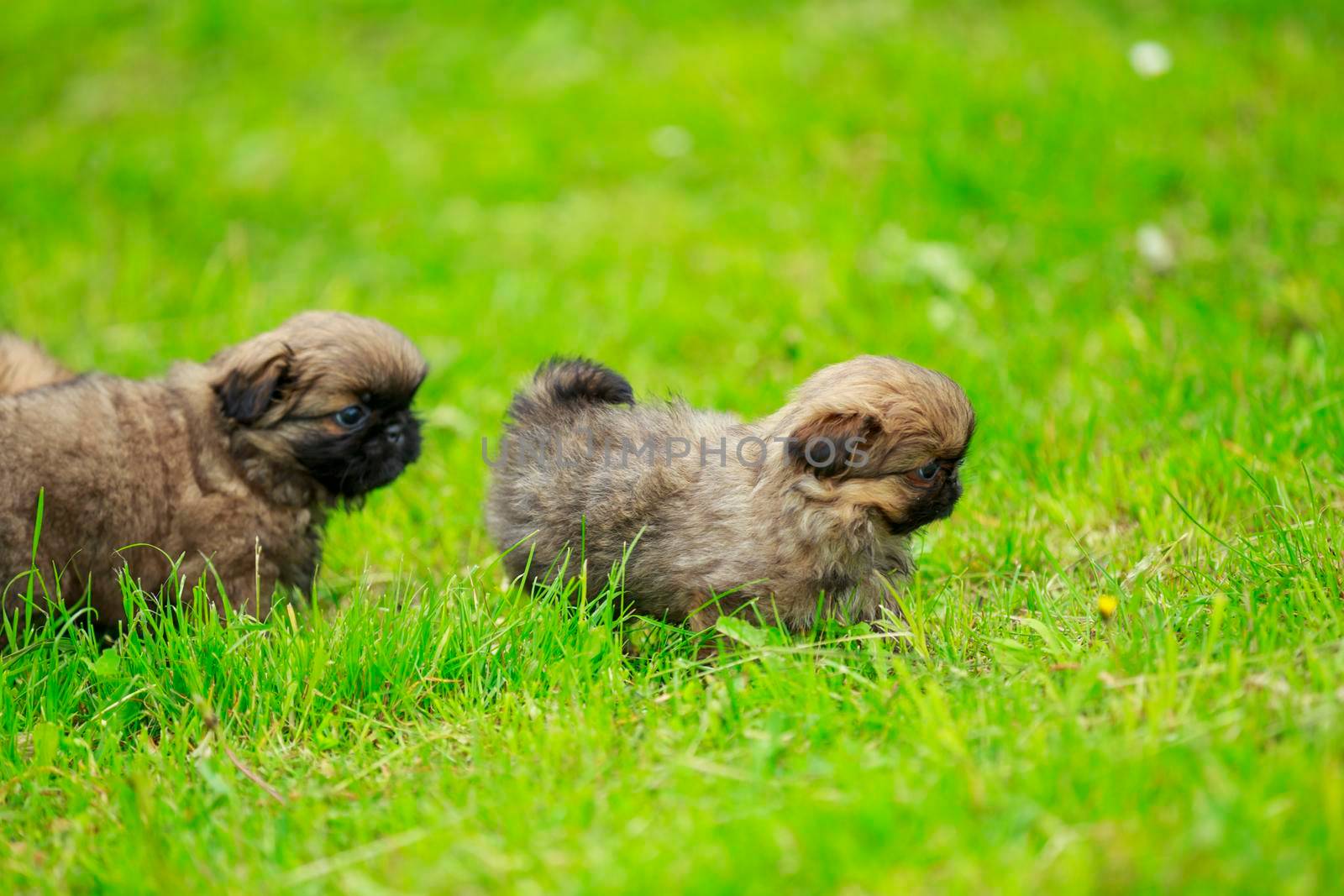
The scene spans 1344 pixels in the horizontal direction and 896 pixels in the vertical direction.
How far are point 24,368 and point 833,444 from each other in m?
3.21

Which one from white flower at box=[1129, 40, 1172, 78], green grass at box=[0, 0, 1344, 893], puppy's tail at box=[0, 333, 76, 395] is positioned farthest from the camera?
white flower at box=[1129, 40, 1172, 78]

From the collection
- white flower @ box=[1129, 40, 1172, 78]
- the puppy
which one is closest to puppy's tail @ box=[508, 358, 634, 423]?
the puppy

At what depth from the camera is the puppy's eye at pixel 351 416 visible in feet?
13.0

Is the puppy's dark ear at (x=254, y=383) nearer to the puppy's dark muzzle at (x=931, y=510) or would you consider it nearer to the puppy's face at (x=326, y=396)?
the puppy's face at (x=326, y=396)

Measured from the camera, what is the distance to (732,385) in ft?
16.5

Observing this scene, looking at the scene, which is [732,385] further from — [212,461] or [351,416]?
[212,461]

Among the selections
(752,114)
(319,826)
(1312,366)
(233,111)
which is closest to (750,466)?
(319,826)

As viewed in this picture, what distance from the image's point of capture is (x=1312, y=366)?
4516mm

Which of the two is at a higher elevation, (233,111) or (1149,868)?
(233,111)

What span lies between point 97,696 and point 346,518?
1.39 meters

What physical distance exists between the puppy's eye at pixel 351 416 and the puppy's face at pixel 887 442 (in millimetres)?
1621

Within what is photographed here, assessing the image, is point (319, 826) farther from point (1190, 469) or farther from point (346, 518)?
point (1190, 469)

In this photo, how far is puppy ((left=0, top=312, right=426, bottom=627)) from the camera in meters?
3.54

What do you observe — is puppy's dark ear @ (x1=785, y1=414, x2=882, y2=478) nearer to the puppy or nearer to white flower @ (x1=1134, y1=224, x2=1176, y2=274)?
the puppy
